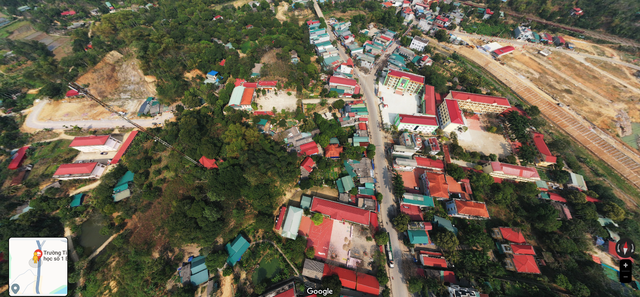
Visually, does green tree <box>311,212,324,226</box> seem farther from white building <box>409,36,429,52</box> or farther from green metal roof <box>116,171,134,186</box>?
white building <box>409,36,429,52</box>

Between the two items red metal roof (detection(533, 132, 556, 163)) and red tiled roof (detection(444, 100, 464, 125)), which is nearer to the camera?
red metal roof (detection(533, 132, 556, 163))

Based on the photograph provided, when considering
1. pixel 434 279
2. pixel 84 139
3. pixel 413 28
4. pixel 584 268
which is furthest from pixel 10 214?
pixel 413 28

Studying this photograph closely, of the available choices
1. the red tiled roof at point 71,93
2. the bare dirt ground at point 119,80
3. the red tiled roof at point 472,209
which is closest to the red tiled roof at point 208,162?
the bare dirt ground at point 119,80

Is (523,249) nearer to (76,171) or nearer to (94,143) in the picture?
(76,171)

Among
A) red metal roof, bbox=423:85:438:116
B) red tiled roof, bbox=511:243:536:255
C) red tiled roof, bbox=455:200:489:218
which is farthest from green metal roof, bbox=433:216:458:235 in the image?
red metal roof, bbox=423:85:438:116

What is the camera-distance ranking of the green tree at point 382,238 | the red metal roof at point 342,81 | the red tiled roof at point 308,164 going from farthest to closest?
the red metal roof at point 342,81 → the red tiled roof at point 308,164 → the green tree at point 382,238

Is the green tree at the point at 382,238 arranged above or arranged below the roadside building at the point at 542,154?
below

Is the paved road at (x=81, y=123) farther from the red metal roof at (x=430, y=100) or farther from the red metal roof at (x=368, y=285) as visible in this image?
the red metal roof at (x=430, y=100)
